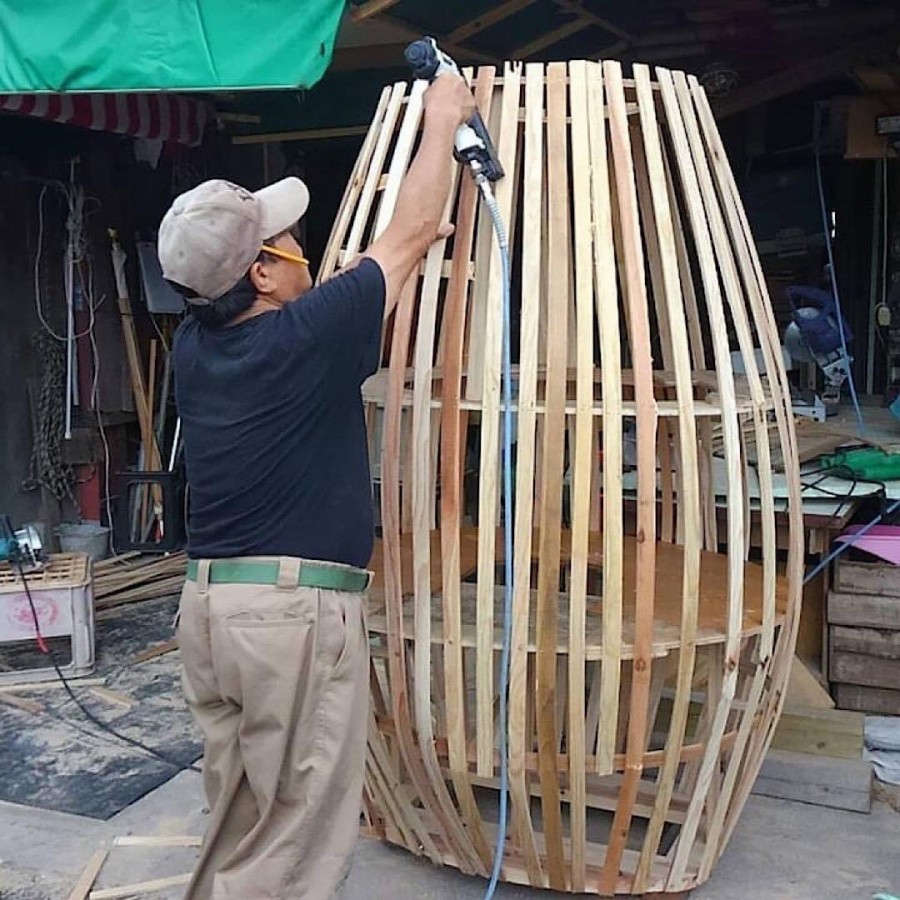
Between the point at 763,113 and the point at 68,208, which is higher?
the point at 763,113

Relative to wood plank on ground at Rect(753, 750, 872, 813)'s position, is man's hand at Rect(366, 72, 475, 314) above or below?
above

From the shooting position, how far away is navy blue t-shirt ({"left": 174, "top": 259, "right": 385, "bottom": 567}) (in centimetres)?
230

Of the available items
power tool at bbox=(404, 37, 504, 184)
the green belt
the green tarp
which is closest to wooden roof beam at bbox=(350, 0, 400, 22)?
the green tarp

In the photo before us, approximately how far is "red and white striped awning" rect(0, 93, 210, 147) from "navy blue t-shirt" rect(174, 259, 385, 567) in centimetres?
326

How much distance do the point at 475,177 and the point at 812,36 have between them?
443 centimetres

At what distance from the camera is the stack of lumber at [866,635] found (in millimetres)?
3906

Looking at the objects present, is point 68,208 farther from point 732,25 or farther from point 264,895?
point 264,895

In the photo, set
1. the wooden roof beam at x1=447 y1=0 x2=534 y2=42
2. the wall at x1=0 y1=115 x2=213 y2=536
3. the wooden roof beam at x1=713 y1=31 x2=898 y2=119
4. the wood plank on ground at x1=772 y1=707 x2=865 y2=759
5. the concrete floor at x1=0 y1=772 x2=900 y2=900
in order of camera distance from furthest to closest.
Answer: the wall at x1=0 y1=115 x2=213 y2=536 → the wooden roof beam at x1=713 y1=31 x2=898 y2=119 → the wooden roof beam at x1=447 y1=0 x2=534 y2=42 → the wood plank on ground at x1=772 y1=707 x2=865 y2=759 → the concrete floor at x1=0 y1=772 x2=900 y2=900

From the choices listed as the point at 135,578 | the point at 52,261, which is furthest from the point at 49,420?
the point at 135,578

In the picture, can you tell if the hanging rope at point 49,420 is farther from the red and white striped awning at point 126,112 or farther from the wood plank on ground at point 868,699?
the wood plank on ground at point 868,699

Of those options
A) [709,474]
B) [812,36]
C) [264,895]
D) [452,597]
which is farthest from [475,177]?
[812,36]

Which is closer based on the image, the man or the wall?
the man

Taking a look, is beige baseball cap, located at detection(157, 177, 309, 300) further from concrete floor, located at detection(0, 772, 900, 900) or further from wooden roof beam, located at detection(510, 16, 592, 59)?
wooden roof beam, located at detection(510, 16, 592, 59)

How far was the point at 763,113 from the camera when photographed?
7160 mm
